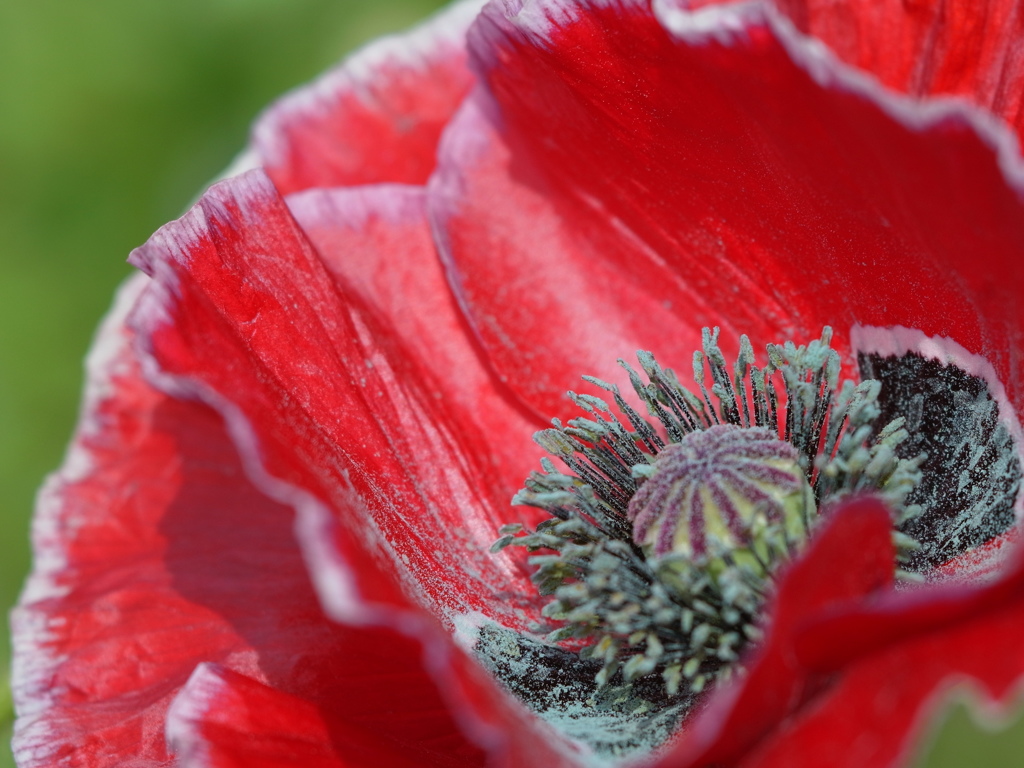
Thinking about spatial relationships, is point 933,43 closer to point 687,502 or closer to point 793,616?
point 687,502

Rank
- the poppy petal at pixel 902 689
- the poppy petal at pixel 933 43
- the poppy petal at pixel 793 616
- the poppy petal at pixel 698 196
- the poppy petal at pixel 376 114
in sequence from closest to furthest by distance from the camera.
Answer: the poppy petal at pixel 902 689 < the poppy petal at pixel 793 616 < the poppy petal at pixel 698 196 < the poppy petal at pixel 933 43 < the poppy petal at pixel 376 114

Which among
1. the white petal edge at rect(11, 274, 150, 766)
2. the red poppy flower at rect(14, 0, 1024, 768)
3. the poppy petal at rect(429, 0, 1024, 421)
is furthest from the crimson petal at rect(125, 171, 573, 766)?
the white petal edge at rect(11, 274, 150, 766)

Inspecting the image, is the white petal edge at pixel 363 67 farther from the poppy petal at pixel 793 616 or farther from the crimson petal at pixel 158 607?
the poppy petal at pixel 793 616

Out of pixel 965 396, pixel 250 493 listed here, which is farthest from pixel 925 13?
pixel 250 493

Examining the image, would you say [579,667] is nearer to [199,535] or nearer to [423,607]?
[423,607]

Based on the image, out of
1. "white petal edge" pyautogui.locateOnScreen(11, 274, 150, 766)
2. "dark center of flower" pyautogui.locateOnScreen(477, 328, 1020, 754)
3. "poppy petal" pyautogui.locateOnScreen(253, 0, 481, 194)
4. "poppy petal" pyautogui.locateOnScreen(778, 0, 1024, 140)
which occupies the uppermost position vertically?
"poppy petal" pyautogui.locateOnScreen(253, 0, 481, 194)

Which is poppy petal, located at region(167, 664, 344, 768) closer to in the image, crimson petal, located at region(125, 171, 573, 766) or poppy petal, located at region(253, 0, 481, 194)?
crimson petal, located at region(125, 171, 573, 766)

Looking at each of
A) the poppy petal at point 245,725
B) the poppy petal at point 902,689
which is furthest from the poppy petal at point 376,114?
the poppy petal at point 902,689
